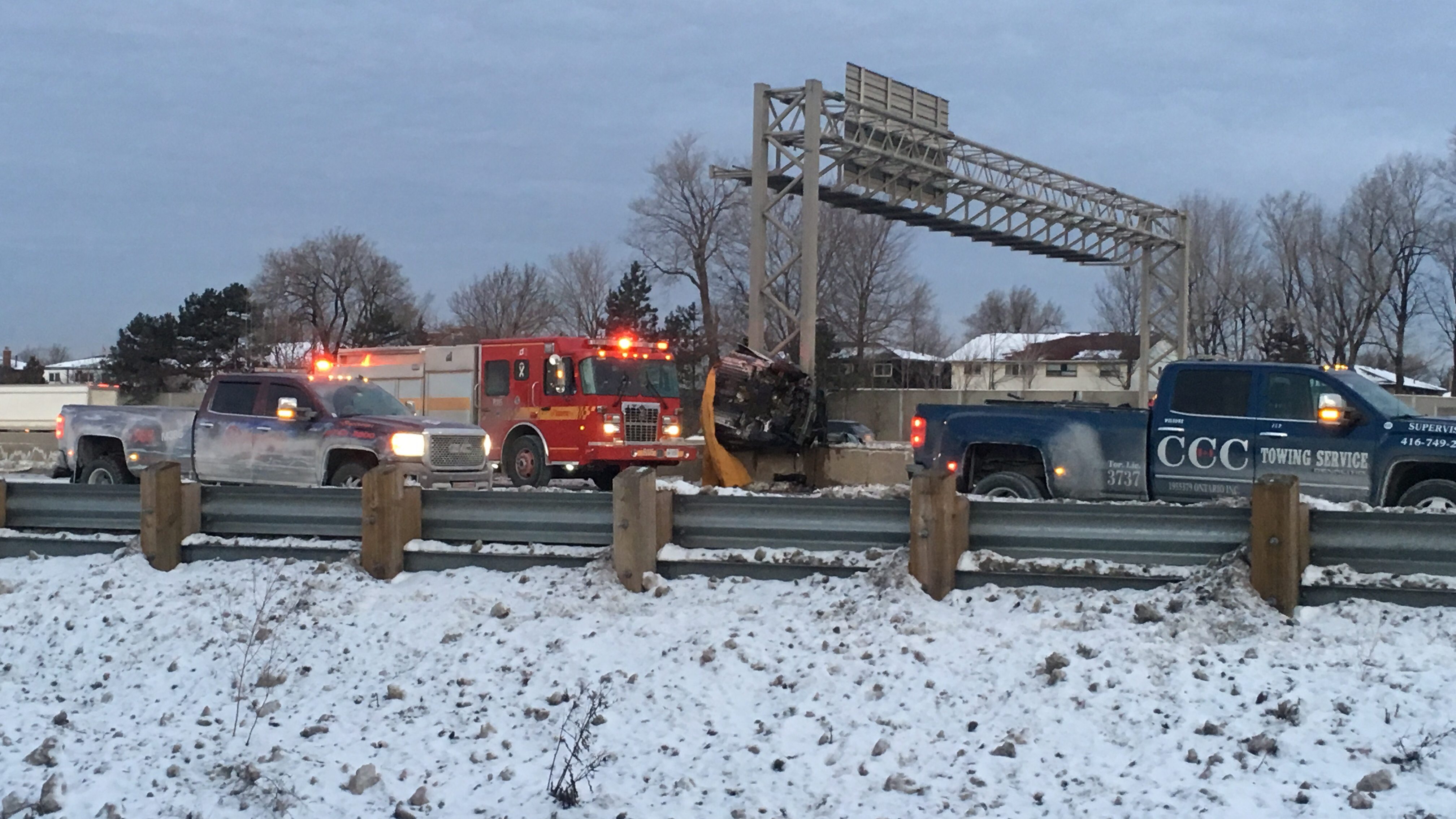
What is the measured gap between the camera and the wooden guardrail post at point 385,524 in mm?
8008

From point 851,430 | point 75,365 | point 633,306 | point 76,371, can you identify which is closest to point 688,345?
point 633,306

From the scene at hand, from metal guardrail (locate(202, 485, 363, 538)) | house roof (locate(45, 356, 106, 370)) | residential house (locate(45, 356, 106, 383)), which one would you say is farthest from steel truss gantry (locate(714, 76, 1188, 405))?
house roof (locate(45, 356, 106, 370))

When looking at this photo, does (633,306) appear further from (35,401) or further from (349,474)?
(349,474)

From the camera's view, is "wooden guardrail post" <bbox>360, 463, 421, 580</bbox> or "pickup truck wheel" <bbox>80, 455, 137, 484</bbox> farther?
"pickup truck wheel" <bbox>80, 455, 137, 484</bbox>

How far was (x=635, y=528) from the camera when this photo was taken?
7.62 meters

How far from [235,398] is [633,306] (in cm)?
3818

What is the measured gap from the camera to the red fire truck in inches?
762

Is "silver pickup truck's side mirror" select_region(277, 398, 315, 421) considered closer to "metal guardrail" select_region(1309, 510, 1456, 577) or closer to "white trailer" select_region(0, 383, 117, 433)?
"metal guardrail" select_region(1309, 510, 1456, 577)

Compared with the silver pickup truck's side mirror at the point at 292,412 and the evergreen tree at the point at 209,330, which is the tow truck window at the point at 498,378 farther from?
the evergreen tree at the point at 209,330

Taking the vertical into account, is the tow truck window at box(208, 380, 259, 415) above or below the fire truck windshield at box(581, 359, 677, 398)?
below

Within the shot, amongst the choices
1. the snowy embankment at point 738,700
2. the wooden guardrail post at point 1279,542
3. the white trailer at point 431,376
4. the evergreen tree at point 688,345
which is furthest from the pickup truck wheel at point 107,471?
the evergreen tree at point 688,345

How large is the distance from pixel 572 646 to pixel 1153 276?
32.5 m

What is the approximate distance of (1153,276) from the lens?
1425 inches

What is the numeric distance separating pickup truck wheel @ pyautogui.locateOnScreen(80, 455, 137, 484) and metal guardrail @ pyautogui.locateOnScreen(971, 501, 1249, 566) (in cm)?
1147
